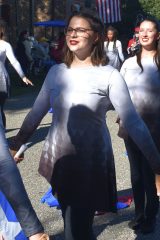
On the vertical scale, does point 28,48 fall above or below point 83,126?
below

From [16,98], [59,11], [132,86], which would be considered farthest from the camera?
[59,11]

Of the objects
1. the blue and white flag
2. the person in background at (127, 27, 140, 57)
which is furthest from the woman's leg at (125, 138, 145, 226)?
the blue and white flag

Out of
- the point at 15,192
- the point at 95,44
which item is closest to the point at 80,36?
the point at 95,44

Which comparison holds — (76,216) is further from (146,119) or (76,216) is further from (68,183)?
(146,119)

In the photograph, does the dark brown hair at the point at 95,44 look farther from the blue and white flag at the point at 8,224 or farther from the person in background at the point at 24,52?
the person in background at the point at 24,52

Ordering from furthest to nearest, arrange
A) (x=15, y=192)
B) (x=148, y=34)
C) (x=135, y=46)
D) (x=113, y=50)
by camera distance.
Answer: (x=113, y=50)
(x=135, y=46)
(x=148, y=34)
(x=15, y=192)

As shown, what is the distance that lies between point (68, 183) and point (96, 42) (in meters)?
0.87

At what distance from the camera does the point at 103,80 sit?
3201mm

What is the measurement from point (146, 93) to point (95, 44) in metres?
1.10

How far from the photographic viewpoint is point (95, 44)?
10.8 ft

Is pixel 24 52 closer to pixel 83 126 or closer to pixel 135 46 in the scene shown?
pixel 135 46

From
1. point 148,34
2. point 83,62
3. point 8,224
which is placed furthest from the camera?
point 148,34

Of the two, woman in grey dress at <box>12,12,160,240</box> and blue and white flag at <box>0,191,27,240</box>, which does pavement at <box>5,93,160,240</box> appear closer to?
woman in grey dress at <box>12,12,160,240</box>

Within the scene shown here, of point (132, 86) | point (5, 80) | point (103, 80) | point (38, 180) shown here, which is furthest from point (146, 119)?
point (5, 80)
